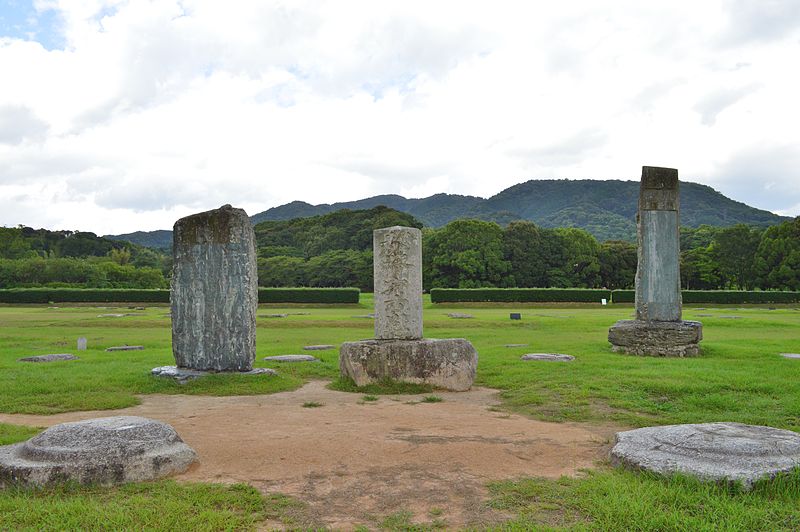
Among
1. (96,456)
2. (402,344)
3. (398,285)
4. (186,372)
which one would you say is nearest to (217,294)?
(186,372)

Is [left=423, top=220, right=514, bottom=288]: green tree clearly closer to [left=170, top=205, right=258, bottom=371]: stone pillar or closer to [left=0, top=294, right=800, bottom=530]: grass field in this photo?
[left=0, top=294, right=800, bottom=530]: grass field

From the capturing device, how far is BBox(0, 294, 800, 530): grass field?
13.5 ft


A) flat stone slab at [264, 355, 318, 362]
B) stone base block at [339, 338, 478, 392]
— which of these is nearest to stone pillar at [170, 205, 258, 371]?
stone base block at [339, 338, 478, 392]

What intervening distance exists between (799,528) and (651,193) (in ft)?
35.9

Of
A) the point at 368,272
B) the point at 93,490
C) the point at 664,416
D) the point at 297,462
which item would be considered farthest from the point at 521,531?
the point at 368,272

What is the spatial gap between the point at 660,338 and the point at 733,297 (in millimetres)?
30364

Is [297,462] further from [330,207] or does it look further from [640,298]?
[330,207]

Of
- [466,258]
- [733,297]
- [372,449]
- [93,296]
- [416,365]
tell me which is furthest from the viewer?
[466,258]

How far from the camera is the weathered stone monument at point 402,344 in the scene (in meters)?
10.3

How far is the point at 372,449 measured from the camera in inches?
233

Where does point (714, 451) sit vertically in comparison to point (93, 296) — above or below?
below

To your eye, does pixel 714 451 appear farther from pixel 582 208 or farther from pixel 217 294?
pixel 582 208

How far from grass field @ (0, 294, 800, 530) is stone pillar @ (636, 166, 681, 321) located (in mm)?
1302

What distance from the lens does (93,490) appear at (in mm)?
4660
